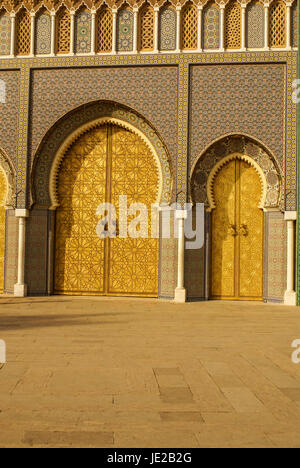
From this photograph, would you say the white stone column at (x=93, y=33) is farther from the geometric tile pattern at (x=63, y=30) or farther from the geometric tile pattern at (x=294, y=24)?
the geometric tile pattern at (x=294, y=24)

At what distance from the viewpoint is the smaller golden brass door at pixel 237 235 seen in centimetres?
873

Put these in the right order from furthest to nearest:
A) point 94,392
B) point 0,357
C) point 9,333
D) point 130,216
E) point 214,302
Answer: point 130,216 < point 214,302 < point 9,333 < point 0,357 < point 94,392

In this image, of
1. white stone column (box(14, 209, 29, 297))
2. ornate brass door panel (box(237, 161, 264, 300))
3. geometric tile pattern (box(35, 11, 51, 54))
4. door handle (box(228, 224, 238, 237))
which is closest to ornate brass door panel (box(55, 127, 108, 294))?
white stone column (box(14, 209, 29, 297))

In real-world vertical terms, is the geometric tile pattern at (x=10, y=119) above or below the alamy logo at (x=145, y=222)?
above

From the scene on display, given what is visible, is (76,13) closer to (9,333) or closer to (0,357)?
(9,333)

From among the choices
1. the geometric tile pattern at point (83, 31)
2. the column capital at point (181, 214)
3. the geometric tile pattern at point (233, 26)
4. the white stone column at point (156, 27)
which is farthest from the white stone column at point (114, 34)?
the column capital at point (181, 214)

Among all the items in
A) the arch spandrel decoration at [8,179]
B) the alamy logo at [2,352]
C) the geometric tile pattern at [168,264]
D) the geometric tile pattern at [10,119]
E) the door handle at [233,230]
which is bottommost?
the alamy logo at [2,352]

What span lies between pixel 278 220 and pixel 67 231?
4063mm

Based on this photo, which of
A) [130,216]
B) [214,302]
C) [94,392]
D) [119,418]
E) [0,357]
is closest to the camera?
[119,418]

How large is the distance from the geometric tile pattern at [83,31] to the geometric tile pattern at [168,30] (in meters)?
1.42

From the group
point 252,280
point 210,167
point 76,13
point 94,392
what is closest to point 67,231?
point 210,167

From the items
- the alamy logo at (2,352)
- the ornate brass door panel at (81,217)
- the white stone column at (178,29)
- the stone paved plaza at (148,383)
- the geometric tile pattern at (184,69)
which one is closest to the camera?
the stone paved plaza at (148,383)

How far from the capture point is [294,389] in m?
3.03

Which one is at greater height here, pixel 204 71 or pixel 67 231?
pixel 204 71
